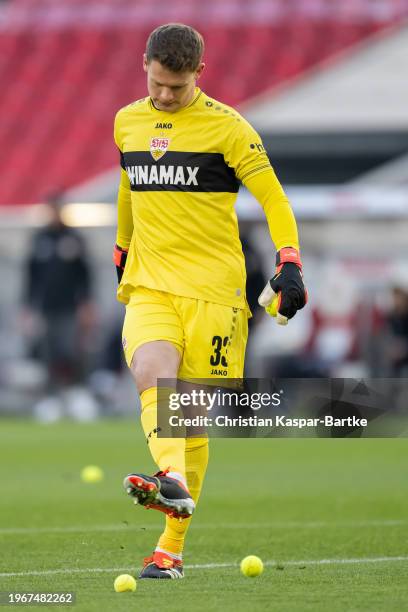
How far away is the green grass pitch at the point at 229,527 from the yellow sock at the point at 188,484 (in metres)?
0.15

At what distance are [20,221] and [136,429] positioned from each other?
11.6 feet

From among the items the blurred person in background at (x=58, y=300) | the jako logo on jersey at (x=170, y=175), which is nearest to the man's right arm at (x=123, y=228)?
the jako logo on jersey at (x=170, y=175)

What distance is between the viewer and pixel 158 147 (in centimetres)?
637

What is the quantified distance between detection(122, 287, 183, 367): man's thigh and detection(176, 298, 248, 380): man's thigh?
0.04m

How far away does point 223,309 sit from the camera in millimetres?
6367

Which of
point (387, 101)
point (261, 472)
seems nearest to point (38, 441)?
point (261, 472)

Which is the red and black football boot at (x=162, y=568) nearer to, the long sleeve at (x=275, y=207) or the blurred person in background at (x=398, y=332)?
the long sleeve at (x=275, y=207)

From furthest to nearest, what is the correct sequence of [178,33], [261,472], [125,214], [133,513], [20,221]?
[20,221] → [261,472] → [133,513] → [125,214] → [178,33]

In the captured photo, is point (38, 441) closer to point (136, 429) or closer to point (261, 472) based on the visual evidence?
point (136, 429)

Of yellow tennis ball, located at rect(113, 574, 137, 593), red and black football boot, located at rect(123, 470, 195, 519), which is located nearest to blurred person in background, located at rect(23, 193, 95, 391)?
yellow tennis ball, located at rect(113, 574, 137, 593)

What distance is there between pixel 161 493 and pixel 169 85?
1683 mm

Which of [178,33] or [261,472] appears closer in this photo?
[178,33]

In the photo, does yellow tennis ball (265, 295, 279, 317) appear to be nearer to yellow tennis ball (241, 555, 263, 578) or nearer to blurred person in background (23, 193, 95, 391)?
yellow tennis ball (241, 555, 263, 578)

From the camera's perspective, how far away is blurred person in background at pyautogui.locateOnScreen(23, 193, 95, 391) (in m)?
16.7
